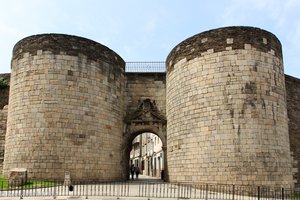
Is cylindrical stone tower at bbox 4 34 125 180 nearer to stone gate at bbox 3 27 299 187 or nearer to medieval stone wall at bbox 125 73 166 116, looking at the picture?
stone gate at bbox 3 27 299 187

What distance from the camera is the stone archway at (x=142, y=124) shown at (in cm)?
1767

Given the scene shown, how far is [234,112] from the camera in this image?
13.2 m

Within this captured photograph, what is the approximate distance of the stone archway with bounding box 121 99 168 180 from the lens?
17672 mm

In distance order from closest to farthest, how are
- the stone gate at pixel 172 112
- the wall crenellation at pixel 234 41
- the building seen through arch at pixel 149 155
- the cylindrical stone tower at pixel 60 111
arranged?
the stone gate at pixel 172 112
the wall crenellation at pixel 234 41
the cylindrical stone tower at pixel 60 111
the building seen through arch at pixel 149 155

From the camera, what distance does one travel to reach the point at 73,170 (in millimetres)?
14820

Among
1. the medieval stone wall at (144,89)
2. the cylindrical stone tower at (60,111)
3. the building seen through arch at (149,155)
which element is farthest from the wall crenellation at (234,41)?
the building seen through arch at (149,155)

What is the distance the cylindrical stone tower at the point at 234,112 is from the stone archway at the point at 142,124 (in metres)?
2.75

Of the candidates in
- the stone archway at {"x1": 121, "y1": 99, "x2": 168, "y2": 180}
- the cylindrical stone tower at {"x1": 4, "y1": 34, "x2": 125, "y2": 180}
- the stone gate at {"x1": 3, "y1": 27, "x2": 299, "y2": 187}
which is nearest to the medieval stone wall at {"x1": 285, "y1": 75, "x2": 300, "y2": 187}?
the stone gate at {"x1": 3, "y1": 27, "x2": 299, "y2": 187}

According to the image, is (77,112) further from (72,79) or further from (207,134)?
(207,134)

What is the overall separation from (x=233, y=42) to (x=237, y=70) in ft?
4.13

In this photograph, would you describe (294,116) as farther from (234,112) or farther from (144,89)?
(144,89)

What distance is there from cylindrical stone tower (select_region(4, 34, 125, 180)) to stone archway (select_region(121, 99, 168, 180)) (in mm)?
1166

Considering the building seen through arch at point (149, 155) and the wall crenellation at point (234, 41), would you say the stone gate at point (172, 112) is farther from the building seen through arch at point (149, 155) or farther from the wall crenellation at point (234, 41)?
the building seen through arch at point (149, 155)

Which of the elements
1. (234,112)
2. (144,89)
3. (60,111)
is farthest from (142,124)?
(234,112)
